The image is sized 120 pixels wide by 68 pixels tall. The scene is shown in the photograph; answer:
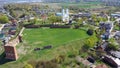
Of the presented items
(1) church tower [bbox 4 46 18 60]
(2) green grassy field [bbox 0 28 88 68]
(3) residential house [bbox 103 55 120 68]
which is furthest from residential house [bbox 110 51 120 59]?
(1) church tower [bbox 4 46 18 60]

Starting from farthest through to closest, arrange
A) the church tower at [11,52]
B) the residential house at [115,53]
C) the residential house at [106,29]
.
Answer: the residential house at [106,29]
the residential house at [115,53]
the church tower at [11,52]

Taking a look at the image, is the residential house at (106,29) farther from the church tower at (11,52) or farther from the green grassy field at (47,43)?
the church tower at (11,52)

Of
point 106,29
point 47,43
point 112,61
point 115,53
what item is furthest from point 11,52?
point 106,29

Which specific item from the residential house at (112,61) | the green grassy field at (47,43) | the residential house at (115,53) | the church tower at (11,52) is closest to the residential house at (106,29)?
the green grassy field at (47,43)

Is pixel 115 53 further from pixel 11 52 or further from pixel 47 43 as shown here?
pixel 11 52

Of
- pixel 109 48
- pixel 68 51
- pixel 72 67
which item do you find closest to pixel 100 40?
pixel 109 48

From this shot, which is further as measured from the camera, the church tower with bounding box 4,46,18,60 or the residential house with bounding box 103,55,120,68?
the church tower with bounding box 4,46,18,60

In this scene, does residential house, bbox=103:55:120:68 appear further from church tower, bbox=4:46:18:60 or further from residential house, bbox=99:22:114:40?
church tower, bbox=4:46:18:60

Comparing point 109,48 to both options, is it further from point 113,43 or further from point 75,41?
point 75,41
